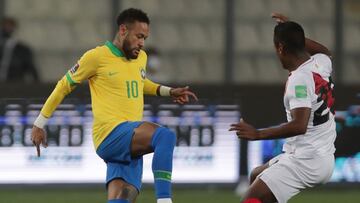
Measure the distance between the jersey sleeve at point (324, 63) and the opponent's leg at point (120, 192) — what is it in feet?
5.27

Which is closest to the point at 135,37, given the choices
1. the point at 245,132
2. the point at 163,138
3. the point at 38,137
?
the point at 163,138

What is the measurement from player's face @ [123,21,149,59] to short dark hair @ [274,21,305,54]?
3.84 ft

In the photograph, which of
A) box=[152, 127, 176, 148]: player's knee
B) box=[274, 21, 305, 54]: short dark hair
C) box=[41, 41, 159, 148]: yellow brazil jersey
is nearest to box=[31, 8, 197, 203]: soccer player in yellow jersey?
box=[41, 41, 159, 148]: yellow brazil jersey

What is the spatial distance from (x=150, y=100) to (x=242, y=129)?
5.93 meters

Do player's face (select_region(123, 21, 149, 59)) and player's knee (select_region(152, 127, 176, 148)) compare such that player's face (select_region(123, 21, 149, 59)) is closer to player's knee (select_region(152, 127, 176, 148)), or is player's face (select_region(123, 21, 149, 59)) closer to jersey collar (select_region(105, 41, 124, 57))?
jersey collar (select_region(105, 41, 124, 57))

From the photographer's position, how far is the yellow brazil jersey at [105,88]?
329 inches

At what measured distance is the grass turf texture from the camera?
40.4 feet

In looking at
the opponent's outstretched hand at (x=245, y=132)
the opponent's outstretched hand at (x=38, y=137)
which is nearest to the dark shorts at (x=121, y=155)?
the opponent's outstretched hand at (x=38, y=137)

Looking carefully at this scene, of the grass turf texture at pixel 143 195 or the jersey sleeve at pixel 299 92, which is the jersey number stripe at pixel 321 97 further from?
the grass turf texture at pixel 143 195

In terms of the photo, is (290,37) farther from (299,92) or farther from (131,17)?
(131,17)

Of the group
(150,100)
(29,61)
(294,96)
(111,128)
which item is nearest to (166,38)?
(29,61)

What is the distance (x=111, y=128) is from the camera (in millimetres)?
8344

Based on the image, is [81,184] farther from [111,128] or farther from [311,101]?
[311,101]

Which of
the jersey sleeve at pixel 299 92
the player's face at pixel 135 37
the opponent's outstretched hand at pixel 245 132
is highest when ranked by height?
the player's face at pixel 135 37
